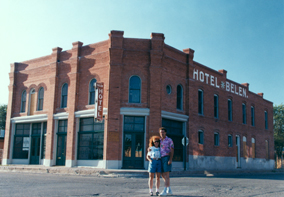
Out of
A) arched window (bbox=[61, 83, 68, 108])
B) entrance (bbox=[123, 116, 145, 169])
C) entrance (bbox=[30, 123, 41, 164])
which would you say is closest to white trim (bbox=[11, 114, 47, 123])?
entrance (bbox=[30, 123, 41, 164])

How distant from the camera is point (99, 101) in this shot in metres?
20.0

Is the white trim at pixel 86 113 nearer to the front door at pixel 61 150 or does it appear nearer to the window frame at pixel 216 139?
the front door at pixel 61 150

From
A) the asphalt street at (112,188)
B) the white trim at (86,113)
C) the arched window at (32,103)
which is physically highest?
the arched window at (32,103)

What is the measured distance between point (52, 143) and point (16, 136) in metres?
4.60

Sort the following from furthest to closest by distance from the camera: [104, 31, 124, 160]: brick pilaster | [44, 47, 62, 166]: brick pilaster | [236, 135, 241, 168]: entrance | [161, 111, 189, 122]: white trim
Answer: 1. [236, 135, 241, 168]: entrance
2. [44, 47, 62, 166]: brick pilaster
3. [161, 111, 189, 122]: white trim
4. [104, 31, 124, 160]: brick pilaster

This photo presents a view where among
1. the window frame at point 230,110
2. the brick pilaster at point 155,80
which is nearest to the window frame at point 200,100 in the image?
the window frame at point 230,110

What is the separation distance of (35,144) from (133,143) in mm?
8948

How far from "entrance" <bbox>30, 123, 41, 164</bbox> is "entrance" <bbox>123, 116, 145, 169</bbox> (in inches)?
323

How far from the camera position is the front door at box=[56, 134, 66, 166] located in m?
22.4

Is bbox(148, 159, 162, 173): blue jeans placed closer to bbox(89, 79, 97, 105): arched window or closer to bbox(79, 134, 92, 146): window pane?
bbox(79, 134, 92, 146): window pane

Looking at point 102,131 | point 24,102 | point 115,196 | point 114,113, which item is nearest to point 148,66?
point 114,113

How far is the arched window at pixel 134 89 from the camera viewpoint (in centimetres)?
2070

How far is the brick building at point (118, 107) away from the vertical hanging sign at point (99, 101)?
38cm

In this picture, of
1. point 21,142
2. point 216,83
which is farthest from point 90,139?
point 216,83
